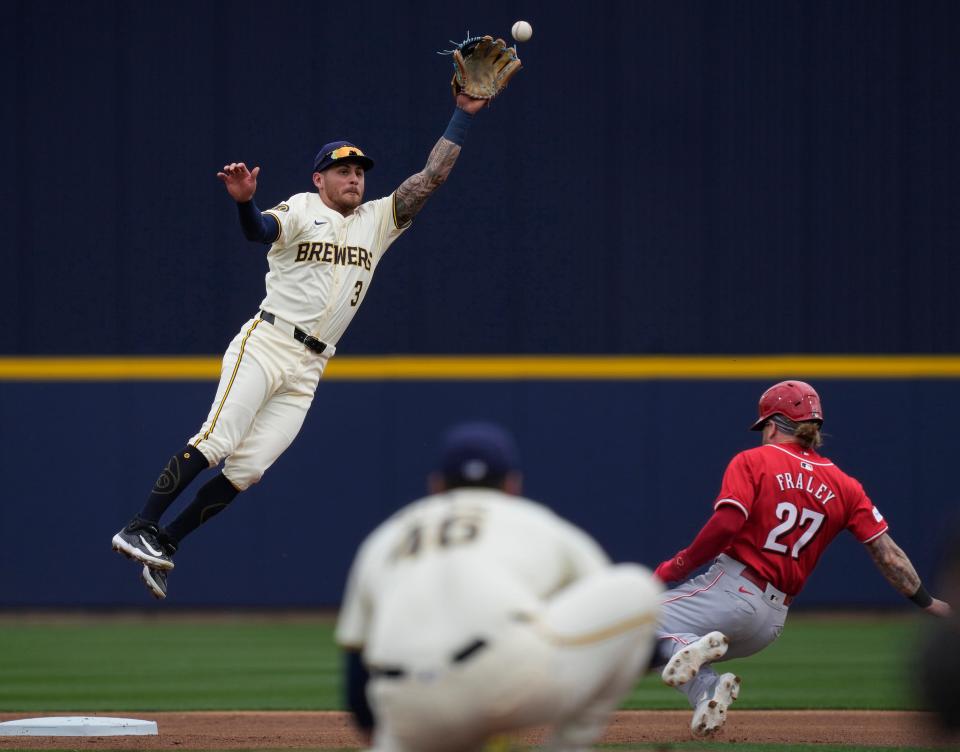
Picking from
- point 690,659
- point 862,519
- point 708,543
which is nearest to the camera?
point 690,659

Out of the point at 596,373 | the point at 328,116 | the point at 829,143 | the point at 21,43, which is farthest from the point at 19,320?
the point at 829,143

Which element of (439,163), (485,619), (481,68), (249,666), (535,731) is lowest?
(249,666)

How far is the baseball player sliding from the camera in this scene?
19.4 feet

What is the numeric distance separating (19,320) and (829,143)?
6.23 meters

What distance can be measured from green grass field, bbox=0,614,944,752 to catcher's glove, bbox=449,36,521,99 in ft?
9.38

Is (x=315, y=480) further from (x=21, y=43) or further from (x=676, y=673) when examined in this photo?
(x=676, y=673)

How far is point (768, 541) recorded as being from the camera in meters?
5.36

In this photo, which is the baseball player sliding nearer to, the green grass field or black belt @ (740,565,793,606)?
the green grass field

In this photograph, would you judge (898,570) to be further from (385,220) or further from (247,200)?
(247,200)

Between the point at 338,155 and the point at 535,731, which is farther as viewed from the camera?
the point at 535,731

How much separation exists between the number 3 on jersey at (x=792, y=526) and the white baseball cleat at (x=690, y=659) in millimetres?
606

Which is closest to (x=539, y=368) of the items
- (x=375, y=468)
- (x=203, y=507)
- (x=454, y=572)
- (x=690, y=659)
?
(x=375, y=468)

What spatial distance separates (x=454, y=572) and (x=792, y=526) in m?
2.59

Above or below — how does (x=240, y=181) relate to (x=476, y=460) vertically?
above
